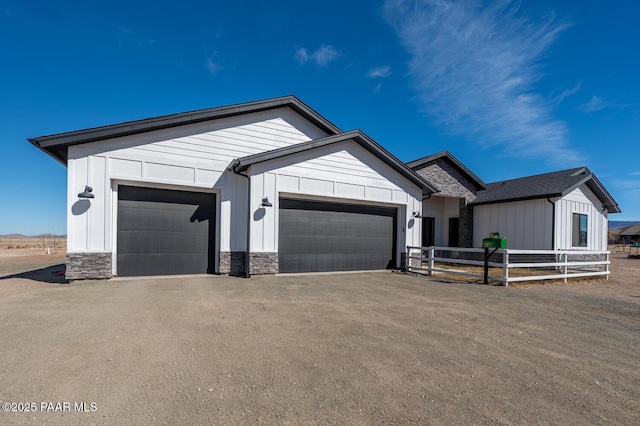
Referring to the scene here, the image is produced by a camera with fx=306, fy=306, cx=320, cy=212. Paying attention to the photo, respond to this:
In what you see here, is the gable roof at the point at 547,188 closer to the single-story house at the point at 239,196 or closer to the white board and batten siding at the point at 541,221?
the single-story house at the point at 239,196

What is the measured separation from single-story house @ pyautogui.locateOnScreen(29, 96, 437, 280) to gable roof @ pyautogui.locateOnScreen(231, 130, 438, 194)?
0.13ft

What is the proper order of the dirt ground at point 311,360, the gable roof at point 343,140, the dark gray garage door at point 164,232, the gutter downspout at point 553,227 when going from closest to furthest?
the dirt ground at point 311,360, the dark gray garage door at point 164,232, the gable roof at point 343,140, the gutter downspout at point 553,227

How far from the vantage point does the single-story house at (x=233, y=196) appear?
343 inches

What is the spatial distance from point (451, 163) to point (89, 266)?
17155 mm

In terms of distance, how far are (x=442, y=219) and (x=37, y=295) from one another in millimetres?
17916

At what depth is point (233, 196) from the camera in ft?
34.0

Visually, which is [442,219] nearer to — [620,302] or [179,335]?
[620,302]

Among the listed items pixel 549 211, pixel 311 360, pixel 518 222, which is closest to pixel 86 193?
pixel 311 360

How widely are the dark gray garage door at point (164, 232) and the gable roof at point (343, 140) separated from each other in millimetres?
1805

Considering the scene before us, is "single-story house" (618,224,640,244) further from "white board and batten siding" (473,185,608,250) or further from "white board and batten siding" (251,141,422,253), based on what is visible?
"white board and batten siding" (251,141,422,253)

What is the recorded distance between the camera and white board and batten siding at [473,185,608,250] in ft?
46.8

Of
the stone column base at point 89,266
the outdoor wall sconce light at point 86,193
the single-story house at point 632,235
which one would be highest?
the outdoor wall sconce light at point 86,193

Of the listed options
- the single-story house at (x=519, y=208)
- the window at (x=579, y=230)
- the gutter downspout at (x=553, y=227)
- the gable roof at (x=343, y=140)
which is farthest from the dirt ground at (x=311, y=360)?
the window at (x=579, y=230)

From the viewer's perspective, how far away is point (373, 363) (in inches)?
143
